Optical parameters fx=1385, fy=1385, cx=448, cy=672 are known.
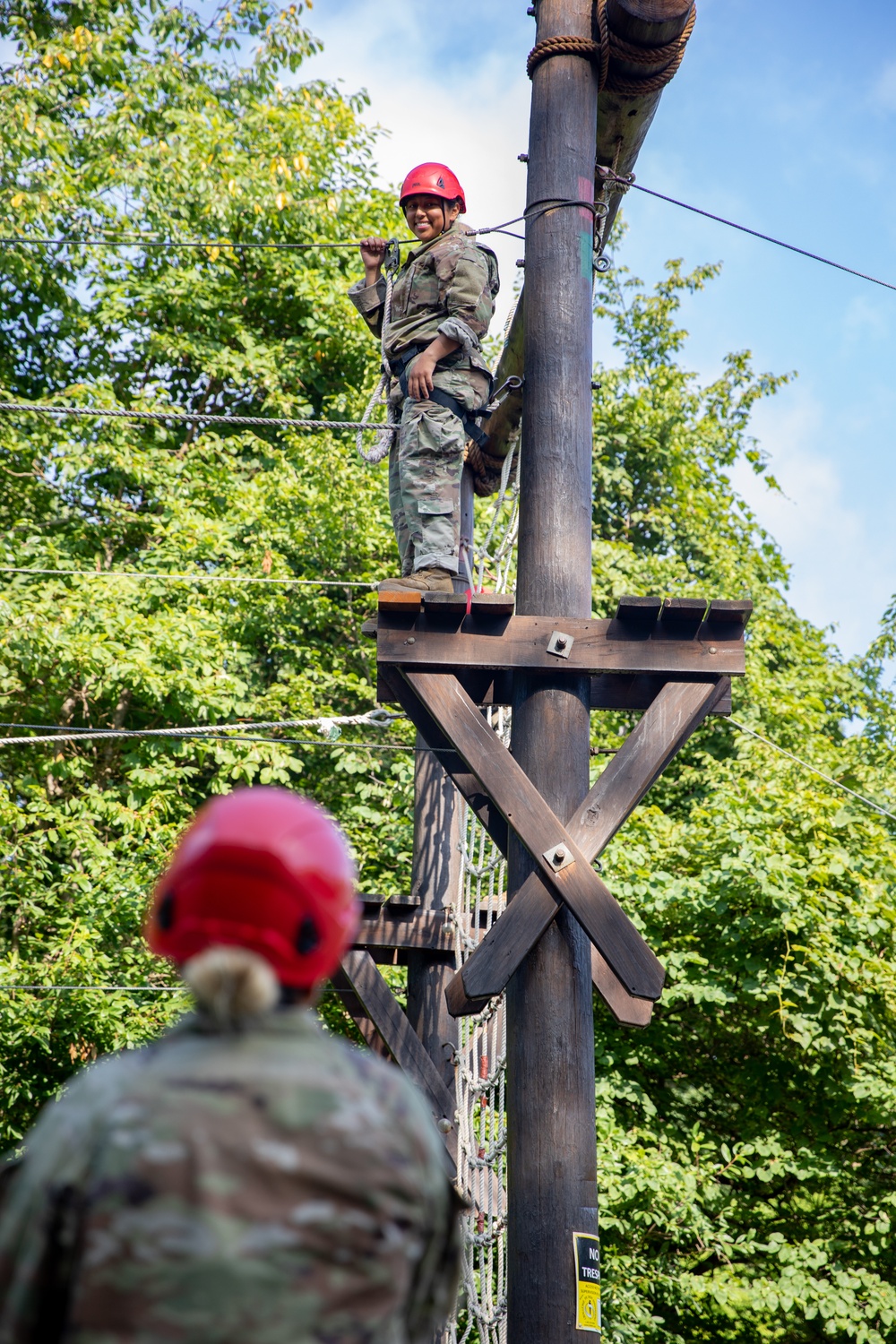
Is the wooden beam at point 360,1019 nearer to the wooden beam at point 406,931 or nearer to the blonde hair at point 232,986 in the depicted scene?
the wooden beam at point 406,931

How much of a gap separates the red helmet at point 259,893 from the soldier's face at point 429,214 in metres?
4.46

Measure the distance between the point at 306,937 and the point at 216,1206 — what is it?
0.29m

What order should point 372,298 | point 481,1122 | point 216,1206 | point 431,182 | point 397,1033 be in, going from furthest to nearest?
point 397,1033, point 481,1122, point 372,298, point 431,182, point 216,1206

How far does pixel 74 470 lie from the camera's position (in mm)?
12422

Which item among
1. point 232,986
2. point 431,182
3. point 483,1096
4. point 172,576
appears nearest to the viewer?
point 232,986

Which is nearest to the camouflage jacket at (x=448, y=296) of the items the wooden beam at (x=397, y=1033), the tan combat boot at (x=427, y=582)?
the tan combat boot at (x=427, y=582)

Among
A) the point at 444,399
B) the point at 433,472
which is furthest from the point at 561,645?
the point at 444,399

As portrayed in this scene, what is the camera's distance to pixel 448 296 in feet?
17.2

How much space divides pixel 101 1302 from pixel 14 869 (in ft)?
34.1

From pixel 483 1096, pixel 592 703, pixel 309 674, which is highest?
pixel 309 674

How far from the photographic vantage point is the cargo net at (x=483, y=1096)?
5.34 meters

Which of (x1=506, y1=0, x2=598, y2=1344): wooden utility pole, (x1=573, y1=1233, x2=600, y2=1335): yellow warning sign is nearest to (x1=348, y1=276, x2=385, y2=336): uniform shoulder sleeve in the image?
(x1=506, y1=0, x2=598, y2=1344): wooden utility pole

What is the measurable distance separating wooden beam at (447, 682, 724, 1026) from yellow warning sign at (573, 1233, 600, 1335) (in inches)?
23.9

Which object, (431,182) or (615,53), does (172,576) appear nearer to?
(431,182)
